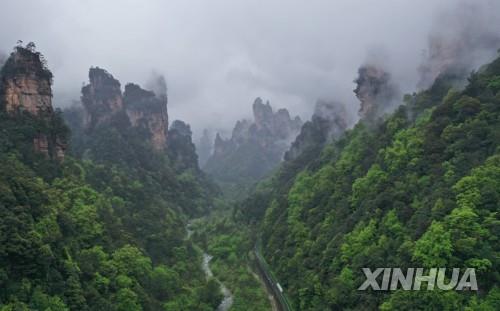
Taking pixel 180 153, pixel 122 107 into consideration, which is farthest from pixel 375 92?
pixel 180 153

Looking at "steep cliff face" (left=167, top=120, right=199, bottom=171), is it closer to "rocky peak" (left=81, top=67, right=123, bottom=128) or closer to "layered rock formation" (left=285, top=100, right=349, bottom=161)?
"rocky peak" (left=81, top=67, right=123, bottom=128)

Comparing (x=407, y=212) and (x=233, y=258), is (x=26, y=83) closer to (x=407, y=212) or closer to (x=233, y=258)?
(x=233, y=258)

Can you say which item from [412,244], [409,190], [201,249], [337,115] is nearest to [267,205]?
[201,249]

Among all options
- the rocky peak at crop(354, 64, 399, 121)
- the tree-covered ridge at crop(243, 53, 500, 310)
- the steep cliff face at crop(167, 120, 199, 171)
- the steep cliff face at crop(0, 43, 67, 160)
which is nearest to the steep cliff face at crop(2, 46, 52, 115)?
the steep cliff face at crop(0, 43, 67, 160)

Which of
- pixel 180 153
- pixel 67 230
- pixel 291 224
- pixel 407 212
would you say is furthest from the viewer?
pixel 180 153

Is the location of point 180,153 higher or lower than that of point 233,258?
higher


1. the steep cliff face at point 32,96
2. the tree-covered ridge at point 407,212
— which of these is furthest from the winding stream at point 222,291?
the steep cliff face at point 32,96

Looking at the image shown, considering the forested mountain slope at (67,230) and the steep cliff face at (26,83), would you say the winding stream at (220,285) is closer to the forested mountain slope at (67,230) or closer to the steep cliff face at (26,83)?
the forested mountain slope at (67,230)
